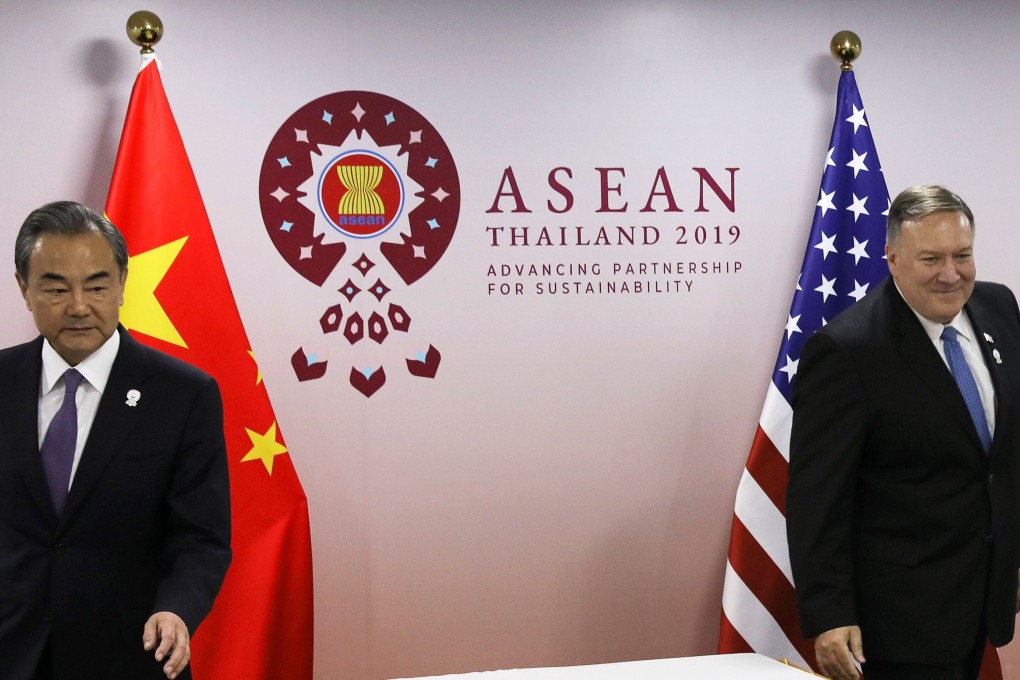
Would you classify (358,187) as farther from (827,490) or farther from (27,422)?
(827,490)

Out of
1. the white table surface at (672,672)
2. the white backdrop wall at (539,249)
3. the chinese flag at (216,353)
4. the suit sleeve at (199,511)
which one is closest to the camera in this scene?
the white table surface at (672,672)

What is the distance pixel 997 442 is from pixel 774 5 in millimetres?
1731

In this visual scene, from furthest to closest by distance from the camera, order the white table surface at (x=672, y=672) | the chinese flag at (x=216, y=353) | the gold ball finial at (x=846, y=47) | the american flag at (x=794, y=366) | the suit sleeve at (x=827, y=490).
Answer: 1. the gold ball finial at (x=846, y=47)
2. the american flag at (x=794, y=366)
3. the chinese flag at (x=216, y=353)
4. the suit sleeve at (x=827, y=490)
5. the white table surface at (x=672, y=672)

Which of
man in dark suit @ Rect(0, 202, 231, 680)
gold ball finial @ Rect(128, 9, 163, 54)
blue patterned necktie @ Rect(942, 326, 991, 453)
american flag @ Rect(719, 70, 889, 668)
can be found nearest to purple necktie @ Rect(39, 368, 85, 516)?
man in dark suit @ Rect(0, 202, 231, 680)

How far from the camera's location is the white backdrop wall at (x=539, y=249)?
122 inches

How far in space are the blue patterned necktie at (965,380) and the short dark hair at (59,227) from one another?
1.80 m

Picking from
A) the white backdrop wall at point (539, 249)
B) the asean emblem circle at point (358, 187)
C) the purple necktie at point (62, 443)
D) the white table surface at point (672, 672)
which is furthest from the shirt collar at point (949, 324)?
the purple necktie at point (62, 443)

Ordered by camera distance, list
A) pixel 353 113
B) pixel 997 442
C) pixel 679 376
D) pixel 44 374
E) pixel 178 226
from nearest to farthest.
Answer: pixel 44 374 → pixel 997 442 → pixel 178 226 → pixel 353 113 → pixel 679 376

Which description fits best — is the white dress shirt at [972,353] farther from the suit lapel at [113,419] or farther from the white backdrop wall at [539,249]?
the suit lapel at [113,419]

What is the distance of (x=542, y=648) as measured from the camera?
338 cm

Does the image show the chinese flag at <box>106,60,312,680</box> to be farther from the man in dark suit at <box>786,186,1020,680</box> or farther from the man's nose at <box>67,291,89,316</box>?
the man in dark suit at <box>786,186,1020,680</box>

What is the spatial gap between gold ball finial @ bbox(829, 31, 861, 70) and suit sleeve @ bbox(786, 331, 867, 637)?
1.35m

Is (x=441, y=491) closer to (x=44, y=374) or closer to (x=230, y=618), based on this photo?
(x=230, y=618)

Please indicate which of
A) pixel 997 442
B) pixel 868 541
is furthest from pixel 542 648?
pixel 997 442
